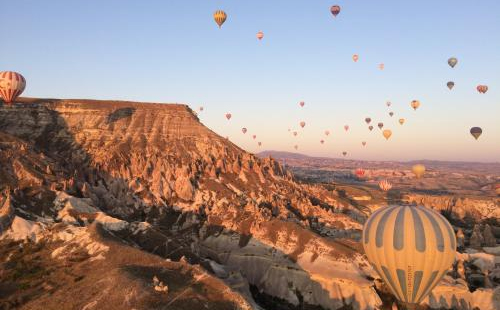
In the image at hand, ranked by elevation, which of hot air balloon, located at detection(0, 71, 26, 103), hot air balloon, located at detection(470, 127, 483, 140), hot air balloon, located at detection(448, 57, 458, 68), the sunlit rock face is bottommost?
the sunlit rock face

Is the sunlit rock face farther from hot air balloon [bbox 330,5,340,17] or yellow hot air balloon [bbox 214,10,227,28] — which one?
hot air balloon [bbox 330,5,340,17]

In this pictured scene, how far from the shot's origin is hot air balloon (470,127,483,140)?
93325 mm

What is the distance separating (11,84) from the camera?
284ft

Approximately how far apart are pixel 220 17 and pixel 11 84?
46704mm

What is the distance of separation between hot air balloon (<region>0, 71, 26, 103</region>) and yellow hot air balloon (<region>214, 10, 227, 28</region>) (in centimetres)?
4439

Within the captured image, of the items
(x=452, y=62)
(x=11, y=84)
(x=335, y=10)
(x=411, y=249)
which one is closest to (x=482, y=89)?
(x=452, y=62)

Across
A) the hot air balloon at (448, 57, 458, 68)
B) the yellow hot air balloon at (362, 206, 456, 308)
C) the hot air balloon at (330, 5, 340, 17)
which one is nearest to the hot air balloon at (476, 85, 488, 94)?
the hot air balloon at (448, 57, 458, 68)

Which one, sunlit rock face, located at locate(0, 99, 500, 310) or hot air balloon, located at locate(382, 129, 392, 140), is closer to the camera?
sunlit rock face, located at locate(0, 99, 500, 310)

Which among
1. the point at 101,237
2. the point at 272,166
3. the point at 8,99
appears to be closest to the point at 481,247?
the point at 272,166

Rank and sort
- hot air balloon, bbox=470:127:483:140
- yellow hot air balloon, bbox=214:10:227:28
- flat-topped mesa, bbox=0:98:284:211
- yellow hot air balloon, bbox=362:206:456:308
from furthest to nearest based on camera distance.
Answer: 1. hot air balloon, bbox=470:127:483:140
2. flat-topped mesa, bbox=0:98:284:211
3. yellow hot air balloon, bbox=214:10:227:28
4. yellow hot air balloon, bbox=362:206:456:308

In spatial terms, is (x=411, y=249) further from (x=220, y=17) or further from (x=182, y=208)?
(x=220, y=17)

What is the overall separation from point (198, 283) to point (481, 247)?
7389 cm

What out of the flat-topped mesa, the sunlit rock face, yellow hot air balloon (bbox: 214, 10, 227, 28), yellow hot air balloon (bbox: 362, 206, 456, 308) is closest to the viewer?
yellow hot air balloon (bbox: 362, 206, 456, 308)

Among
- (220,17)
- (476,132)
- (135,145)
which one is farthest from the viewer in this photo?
(135,145)
